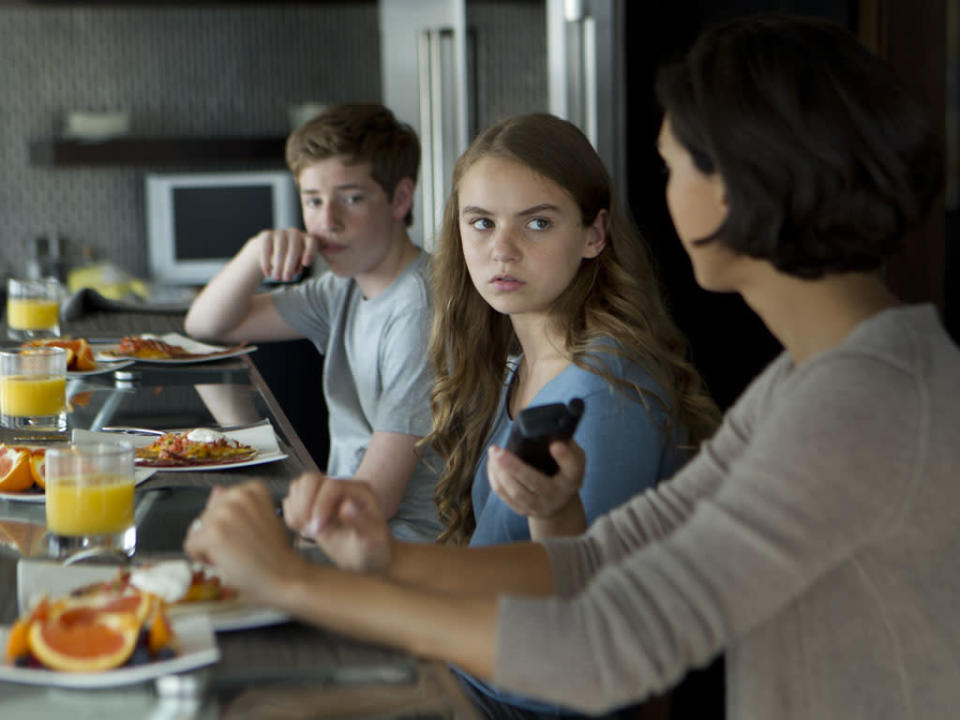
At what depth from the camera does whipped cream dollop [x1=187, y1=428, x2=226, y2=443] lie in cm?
172

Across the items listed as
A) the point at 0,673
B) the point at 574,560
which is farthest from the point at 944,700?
the point at 0,673

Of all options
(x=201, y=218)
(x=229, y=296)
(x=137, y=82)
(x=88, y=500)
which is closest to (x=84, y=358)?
(x=229, y=296)

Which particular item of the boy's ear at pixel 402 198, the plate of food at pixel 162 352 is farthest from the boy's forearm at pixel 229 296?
the boy's ear at pixel 402 198

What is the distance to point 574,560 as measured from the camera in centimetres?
121

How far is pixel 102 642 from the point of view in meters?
0.94

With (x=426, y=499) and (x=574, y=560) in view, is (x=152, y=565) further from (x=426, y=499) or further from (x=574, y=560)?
(x=426, y=499)

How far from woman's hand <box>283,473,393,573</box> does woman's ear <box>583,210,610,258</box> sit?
2.39 feet

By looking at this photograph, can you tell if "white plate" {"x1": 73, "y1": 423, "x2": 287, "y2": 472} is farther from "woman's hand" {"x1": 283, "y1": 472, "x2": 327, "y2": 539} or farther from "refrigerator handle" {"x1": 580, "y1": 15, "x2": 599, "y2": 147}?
"refrigerator handle" {"x1": 580, "y1": 15, "x2": 599, "y2": 147}

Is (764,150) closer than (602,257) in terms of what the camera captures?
Yes

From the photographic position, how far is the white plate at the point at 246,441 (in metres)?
1.65

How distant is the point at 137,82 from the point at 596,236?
5915 mm

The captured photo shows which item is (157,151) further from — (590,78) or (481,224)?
(481,224)

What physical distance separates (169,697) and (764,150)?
2.09ft

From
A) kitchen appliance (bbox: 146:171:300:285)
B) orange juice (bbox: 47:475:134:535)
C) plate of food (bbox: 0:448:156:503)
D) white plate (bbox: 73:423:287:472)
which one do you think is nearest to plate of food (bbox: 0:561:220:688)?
orange juice (bbox: 47:475:134:535)
